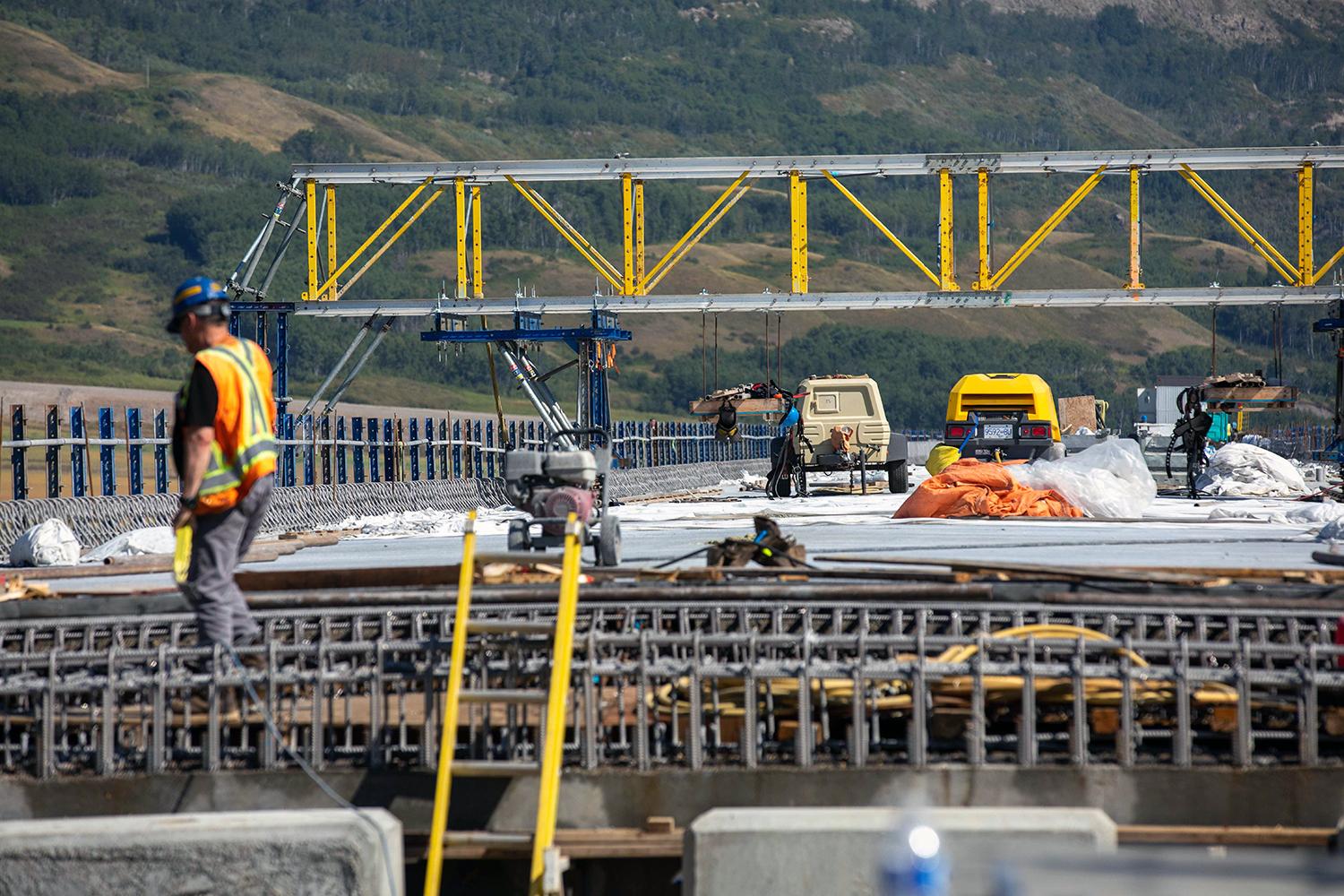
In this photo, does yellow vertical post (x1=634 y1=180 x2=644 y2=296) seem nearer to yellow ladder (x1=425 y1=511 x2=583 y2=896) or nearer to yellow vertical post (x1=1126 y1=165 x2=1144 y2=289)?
yellow vertical post (x1=1126 y1=165 x2=1144 y2=289)

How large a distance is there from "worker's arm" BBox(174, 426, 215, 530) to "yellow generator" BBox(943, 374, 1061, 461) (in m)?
21.3

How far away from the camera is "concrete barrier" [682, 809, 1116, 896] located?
20.2ft

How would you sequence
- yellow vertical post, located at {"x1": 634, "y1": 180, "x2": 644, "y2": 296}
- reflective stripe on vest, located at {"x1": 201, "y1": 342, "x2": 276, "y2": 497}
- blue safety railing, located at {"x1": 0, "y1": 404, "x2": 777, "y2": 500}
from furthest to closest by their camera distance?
yellow vertical post, located at {"x1": 634, "y1": 180, "x2": 644, "y2": 296}, blue safety railing, located at {"x1": 0, "y1": 404, "x2": 777, "y2": 500}, reflective stripe on vest, located at {"x1": 201, "y1": 342, "x2": 276, "y2": 497}

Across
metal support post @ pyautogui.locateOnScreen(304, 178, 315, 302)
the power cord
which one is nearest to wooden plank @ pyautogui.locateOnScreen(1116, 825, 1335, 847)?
the power cord

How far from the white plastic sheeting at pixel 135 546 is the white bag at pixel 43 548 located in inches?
21.6

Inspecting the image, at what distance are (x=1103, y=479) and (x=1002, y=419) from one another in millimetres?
10351

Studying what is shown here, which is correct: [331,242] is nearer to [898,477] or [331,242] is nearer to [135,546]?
[898,477]

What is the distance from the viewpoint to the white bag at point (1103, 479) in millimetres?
19375

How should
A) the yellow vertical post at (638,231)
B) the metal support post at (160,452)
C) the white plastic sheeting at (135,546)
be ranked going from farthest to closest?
the yellow vertical post at (638,231), the metal support post at (160,452), the white plastic sheeting at (135,546)

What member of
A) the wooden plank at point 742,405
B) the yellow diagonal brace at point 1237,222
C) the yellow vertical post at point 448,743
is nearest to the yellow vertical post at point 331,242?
the wooden plank at point 742,405

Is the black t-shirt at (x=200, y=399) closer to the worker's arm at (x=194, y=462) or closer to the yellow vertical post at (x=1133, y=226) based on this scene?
the worker's arm at (x=194, y=462)

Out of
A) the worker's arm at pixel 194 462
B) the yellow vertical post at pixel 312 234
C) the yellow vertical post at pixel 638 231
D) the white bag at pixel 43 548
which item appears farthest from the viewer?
the yellow vertical post at pixel 638 231

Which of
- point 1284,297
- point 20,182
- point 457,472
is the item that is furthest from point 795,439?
point 20,182

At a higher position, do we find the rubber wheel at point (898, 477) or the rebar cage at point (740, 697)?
the rebar cage at point (740, 697)
